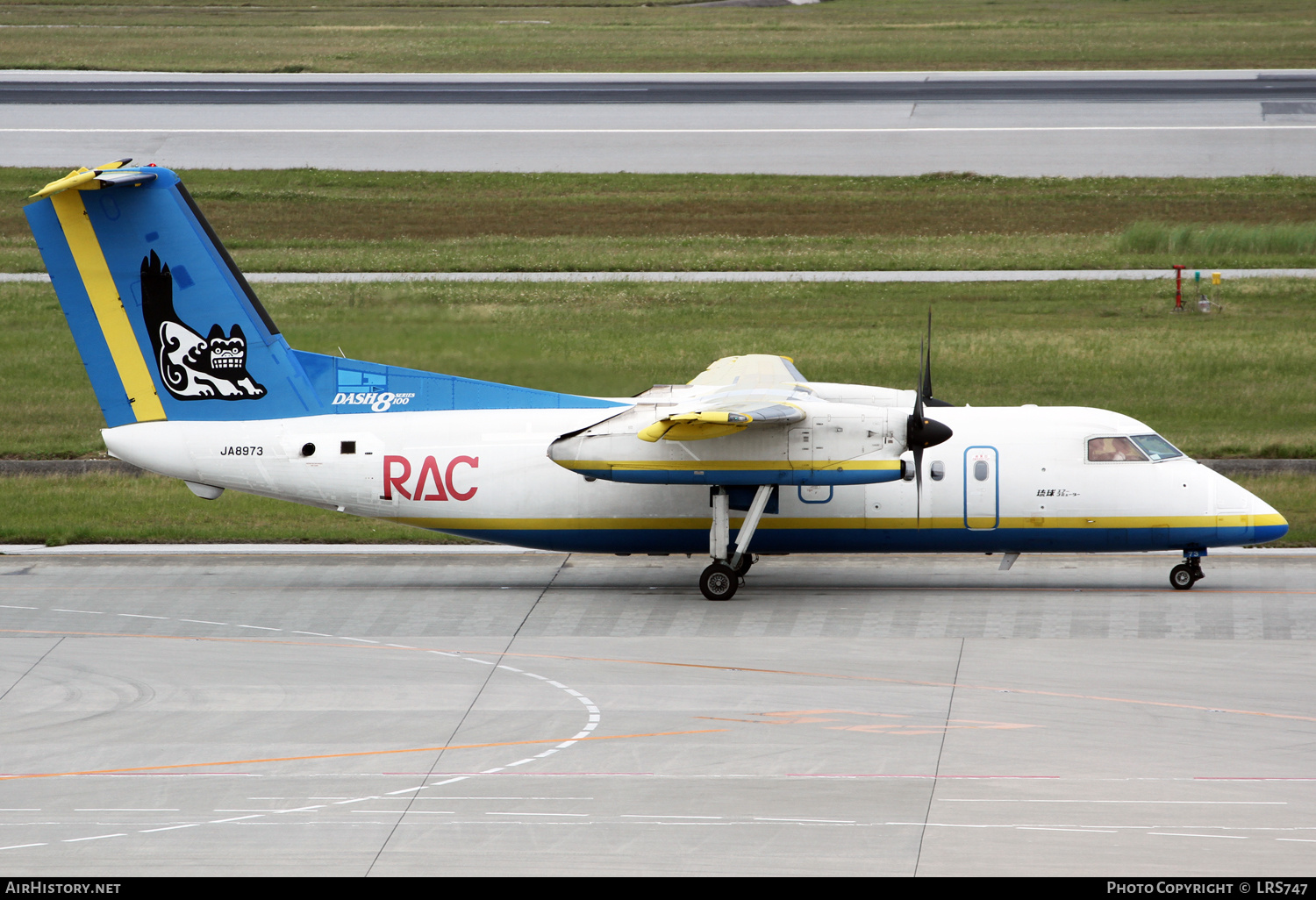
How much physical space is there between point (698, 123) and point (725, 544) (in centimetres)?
4313

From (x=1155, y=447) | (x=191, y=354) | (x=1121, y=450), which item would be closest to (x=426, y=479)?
(x=191, y=354)

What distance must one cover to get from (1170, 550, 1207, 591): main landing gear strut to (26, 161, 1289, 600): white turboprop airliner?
39 mm

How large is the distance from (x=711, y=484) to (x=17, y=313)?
90.2 feet

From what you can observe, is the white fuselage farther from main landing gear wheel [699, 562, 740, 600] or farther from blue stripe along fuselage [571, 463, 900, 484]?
blue stripe along fuselage [571, 463, 900, 484]

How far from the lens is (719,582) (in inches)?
900

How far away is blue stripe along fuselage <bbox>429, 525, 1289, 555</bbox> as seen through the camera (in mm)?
22750

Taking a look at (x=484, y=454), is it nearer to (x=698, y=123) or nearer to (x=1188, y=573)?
(x=1188, y=573)

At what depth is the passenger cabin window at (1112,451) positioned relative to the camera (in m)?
22.9

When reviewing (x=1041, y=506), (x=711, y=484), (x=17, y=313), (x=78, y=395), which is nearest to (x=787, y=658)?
(x=711, y=484)

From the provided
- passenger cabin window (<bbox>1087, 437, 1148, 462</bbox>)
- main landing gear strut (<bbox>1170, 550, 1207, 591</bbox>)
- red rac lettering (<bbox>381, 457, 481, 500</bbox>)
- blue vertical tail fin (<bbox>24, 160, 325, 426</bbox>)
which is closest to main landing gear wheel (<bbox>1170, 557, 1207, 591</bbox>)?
main landing gear strut (<bbox>1170, 550, 1207, 591</bbox>)

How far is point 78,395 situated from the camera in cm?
3650

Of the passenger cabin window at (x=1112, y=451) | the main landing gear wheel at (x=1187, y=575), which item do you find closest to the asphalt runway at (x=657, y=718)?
the main landing gear wheel at (x=1187, y=575)
